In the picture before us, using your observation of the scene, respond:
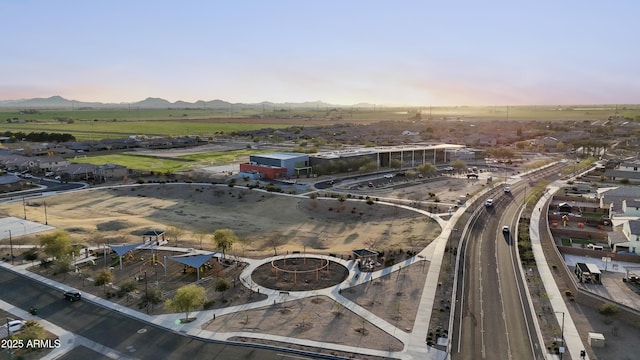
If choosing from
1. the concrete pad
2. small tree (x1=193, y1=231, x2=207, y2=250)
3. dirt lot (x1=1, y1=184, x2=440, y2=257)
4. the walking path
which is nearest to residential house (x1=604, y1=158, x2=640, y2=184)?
dirt lot (x1=1, y1=184, x2=440, y2=257)

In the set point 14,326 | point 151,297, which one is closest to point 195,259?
point 151,297

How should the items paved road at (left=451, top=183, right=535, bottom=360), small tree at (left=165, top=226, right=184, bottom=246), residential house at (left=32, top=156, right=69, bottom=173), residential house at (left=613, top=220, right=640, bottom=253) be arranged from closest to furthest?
paved road at (left=451, top=183, right=535, bottom=360) → residential house at (left=613, top=220, right=640, bottom=253) → small tree at (left=165, top=226, right=184, bottom=246) → residential house at (left=32, top=156, right=69, bottom=173)

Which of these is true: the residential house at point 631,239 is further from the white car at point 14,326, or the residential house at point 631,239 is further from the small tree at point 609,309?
the white car at point 14,326

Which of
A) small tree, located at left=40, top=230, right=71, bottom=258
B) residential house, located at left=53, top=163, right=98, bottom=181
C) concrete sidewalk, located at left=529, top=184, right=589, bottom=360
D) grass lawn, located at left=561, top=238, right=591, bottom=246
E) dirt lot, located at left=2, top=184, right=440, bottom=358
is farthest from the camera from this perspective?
residential house, located at left=53, top=163, right=98, bottom=181

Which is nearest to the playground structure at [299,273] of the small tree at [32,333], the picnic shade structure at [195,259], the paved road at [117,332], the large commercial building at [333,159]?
the picnic shade structure at [195,259]

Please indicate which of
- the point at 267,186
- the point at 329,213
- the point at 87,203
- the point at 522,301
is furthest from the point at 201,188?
the point at 522,301

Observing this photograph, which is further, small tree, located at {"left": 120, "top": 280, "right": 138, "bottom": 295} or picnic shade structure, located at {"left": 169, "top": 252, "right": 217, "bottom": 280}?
picnic shade structure, located at {"left": 169, "top": 252, "right": 217, "bottom": 280}

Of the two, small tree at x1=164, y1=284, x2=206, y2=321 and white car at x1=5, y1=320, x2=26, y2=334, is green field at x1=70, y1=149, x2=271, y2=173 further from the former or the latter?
small tree at x1=164, y1=284, x2=206, y2=321
